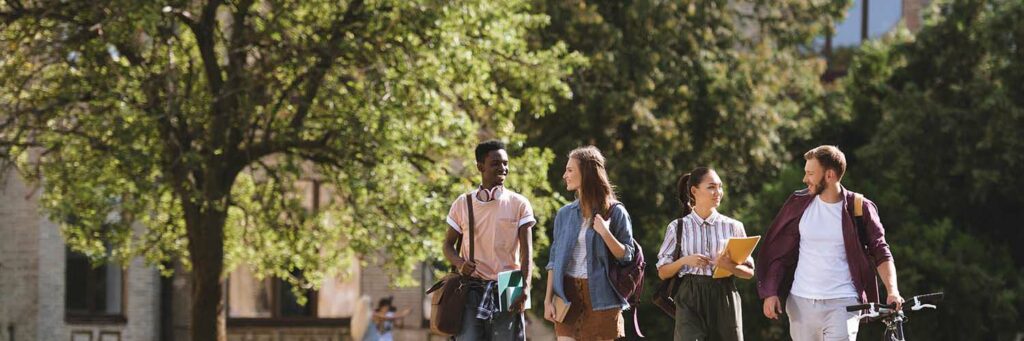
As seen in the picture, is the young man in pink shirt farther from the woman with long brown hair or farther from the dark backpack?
the dark backpack

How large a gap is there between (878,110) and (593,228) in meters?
20.5

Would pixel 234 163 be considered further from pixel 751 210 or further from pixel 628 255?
pixel 628 255

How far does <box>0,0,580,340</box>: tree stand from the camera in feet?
69.5

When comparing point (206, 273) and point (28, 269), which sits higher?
point (28, 269)

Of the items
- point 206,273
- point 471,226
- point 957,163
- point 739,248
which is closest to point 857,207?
point 739,248

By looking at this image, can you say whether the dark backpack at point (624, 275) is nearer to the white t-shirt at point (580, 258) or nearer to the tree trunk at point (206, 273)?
the white t-shirt at point (580, 258)

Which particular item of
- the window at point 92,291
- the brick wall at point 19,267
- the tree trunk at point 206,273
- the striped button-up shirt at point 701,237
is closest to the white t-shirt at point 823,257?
Answer: the striped button-up shirt at point 701,237

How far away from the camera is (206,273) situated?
22.7 m

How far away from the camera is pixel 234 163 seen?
2225 cm

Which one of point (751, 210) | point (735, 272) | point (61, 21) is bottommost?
point (735, 272)

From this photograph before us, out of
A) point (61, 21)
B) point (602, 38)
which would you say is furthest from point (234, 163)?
point (602, 38)

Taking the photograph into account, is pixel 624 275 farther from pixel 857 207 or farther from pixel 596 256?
pixel 857 207

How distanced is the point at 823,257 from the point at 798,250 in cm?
29

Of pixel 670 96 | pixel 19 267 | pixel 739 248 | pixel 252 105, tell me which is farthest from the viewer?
pixel 19 267
